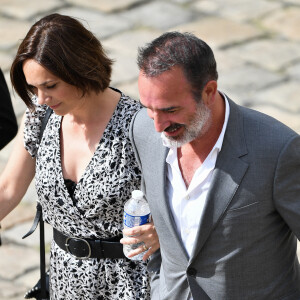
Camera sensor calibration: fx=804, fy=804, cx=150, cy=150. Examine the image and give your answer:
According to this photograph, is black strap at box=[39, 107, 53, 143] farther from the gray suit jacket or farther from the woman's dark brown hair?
the gray suit jacket

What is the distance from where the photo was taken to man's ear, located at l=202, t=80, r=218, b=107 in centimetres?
281

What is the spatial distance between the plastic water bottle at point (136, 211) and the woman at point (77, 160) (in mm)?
47

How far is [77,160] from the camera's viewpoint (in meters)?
3.53

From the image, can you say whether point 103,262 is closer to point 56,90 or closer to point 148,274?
point 148,274

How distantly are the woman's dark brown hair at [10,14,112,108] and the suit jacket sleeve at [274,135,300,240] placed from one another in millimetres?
956

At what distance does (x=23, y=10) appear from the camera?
8867 millimetres

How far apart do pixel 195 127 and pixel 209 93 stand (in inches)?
5.1

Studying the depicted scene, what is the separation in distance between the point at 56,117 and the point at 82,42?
414 mm

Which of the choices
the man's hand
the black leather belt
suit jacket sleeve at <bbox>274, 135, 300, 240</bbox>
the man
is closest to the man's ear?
the man

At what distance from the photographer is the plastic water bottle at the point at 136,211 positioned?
10.5ft

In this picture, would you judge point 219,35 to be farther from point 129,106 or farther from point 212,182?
point 212,182

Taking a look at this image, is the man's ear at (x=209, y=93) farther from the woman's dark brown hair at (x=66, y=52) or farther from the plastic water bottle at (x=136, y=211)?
the woman's dark brown hair at (x=66, y=52)

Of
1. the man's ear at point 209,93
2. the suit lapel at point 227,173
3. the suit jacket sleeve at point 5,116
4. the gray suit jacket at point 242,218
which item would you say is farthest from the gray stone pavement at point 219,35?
the man's ear at point 209,93

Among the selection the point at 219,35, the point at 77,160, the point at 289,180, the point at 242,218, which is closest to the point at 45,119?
the point at 77,160
